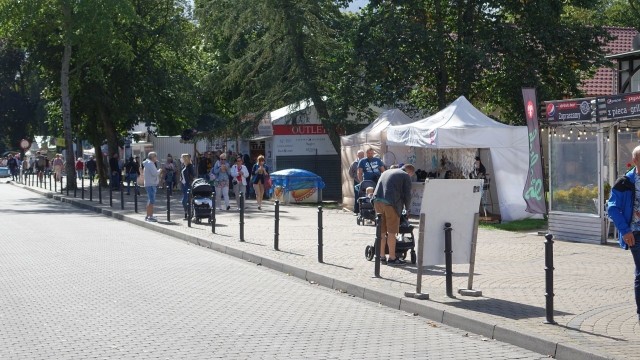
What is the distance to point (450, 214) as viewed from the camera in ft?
38.7

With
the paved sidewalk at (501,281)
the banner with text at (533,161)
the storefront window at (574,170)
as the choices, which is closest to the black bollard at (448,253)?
the paved sidewalk at (501,281)

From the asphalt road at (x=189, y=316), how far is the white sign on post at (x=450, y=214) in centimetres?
100

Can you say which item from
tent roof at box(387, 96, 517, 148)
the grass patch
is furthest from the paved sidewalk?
tent roof at box(387, 96, 517, 148)

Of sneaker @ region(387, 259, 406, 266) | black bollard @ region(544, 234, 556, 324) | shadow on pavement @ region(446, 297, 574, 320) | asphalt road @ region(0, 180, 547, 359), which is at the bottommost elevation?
asphalt road @ region(0, 180, 547, 359)

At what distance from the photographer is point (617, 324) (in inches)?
377

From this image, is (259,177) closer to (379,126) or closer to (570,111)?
(379,126)

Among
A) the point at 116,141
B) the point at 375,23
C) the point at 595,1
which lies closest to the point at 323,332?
the point at 375,23

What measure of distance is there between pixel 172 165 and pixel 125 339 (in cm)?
3329

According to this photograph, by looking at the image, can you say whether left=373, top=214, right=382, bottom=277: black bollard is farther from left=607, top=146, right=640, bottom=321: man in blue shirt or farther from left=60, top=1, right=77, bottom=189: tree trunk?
left=60, top=1, right=77, bottom=189: tree trunk

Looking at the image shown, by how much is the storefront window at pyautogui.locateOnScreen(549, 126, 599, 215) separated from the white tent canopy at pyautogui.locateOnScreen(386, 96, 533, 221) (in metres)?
3.98

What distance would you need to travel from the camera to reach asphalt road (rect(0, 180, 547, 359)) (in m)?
8.88

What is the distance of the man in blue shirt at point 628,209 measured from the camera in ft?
29.2

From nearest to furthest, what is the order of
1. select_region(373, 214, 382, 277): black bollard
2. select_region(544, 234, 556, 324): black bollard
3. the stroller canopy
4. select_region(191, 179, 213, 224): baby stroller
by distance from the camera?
select_region(544, 234, 556, 324): black bollard, select_region(373, 214, 382, 277): black bollard, select_region(191, 179, 213, 224): baby stroller, the stroller canopy

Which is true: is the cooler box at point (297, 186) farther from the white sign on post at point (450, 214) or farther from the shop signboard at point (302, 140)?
the white sign on post at point (450, 214)
